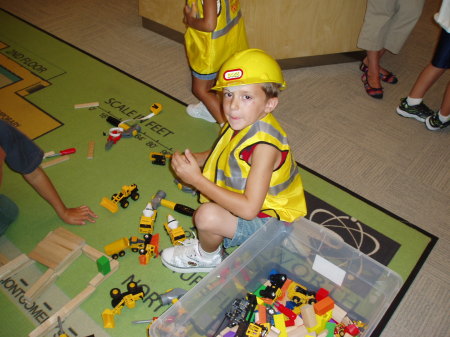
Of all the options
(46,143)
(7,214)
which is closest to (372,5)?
(46,143)

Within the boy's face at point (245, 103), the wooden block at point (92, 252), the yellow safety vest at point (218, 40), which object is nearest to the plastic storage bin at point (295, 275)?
the boy's face at point (245, 103)

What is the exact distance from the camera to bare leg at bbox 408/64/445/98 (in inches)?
77.3

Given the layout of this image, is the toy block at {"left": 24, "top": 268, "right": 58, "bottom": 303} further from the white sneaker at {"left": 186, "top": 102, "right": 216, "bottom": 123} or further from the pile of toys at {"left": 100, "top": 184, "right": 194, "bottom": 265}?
the white sneaker at {"left": 186, "top": 102, "right": 216, "bottom": 123}

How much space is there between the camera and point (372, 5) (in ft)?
6.89

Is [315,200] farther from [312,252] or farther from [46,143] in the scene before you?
[46,143]

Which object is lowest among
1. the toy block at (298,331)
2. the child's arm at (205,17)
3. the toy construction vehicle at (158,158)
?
the toy block at (298,331)

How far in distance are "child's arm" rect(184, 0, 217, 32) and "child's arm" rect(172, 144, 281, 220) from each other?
0.71 metres

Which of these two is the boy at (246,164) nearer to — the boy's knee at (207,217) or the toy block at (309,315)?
the boy's knee at (207,217)

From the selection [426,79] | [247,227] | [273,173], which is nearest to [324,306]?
[247,227]

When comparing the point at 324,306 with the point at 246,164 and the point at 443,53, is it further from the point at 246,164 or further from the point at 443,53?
the point at 443,53

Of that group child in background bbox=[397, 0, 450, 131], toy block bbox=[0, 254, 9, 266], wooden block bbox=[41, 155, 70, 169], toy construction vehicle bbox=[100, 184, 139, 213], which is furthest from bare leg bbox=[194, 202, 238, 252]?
child in background bbox=[397, 0, 450, 131]

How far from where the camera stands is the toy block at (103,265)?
130 cm

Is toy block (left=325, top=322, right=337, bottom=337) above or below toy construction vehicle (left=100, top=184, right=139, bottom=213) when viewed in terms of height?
below

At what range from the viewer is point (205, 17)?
1555 mm
